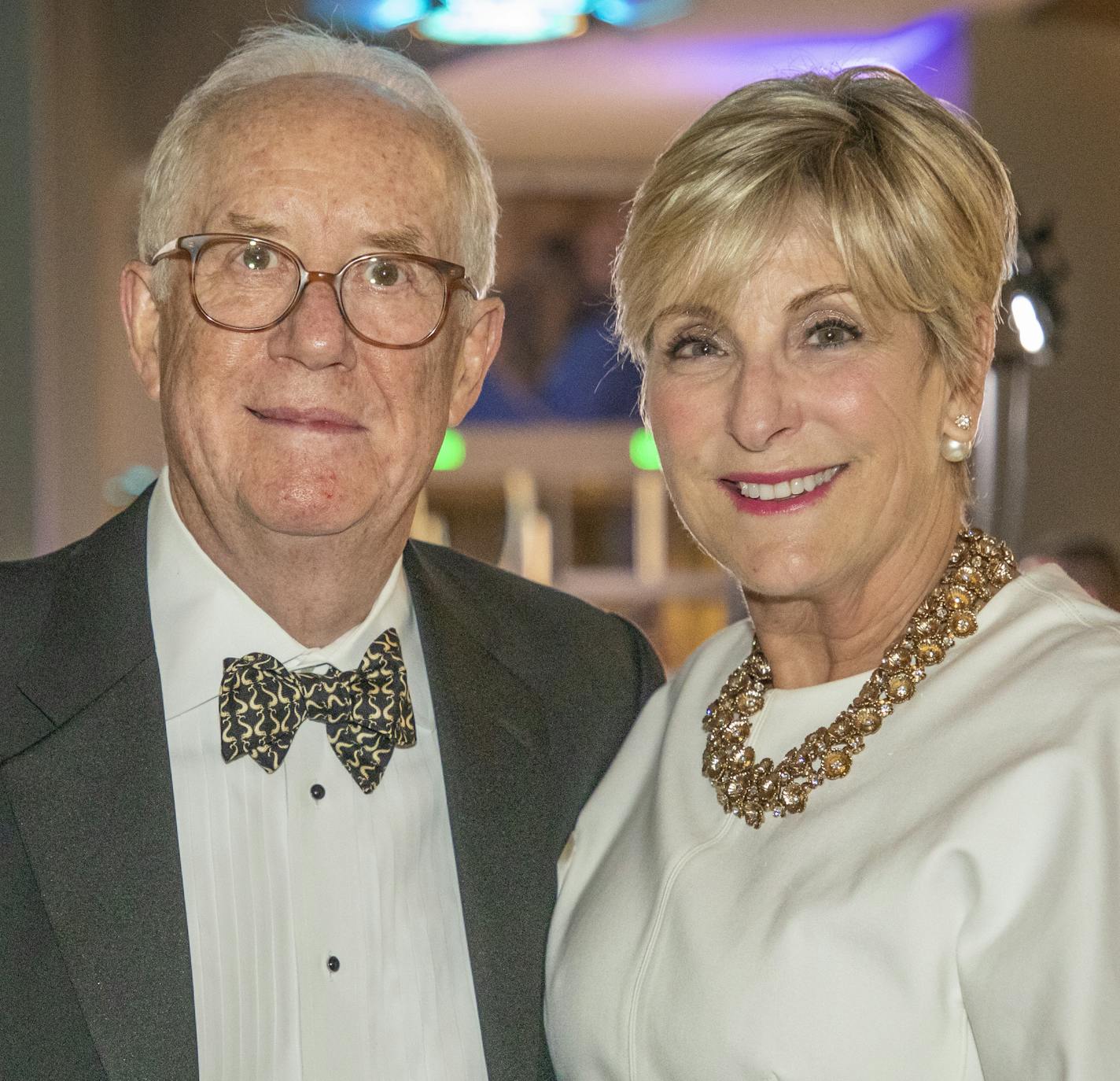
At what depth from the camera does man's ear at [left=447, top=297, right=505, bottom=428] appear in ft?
6.95

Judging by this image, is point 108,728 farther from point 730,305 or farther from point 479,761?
point 730,305

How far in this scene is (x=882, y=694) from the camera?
1633 millimetres

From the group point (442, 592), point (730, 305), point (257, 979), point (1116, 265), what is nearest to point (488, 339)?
point (442, 592)

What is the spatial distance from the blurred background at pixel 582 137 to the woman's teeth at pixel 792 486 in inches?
68.2

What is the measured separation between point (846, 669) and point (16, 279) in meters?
3.23

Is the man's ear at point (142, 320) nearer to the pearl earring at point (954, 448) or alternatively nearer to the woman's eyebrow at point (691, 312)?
the woman's eyebrow at point (691, 312)

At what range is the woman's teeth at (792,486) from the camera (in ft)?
5.47

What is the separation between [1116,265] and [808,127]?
4708mm

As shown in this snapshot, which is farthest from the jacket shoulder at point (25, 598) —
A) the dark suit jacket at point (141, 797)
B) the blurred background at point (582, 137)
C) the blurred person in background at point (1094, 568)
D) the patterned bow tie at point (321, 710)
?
the blurred person in background at point (1094, 568)

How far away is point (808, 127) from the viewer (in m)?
1.66

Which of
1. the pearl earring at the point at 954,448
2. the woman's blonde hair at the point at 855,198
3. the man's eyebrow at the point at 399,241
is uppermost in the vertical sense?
the woman's blonde hair at the point at 855,198

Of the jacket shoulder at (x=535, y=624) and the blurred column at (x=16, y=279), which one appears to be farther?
the blurred column at (x=16, y=279)

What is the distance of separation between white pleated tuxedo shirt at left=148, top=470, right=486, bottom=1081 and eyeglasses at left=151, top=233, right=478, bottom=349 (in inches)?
11.9

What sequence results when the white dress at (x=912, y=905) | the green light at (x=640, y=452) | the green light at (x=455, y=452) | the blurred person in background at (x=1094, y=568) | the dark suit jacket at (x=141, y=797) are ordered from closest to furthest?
1. the white dress at (x=912, y=905)
2. the dark suit jacket at (x=141, y=797)
3. the blurred person in background at (x=1094, y=568)
4. the green light at (x=455, y=452)
5. the green light at (x=640, y=452)
